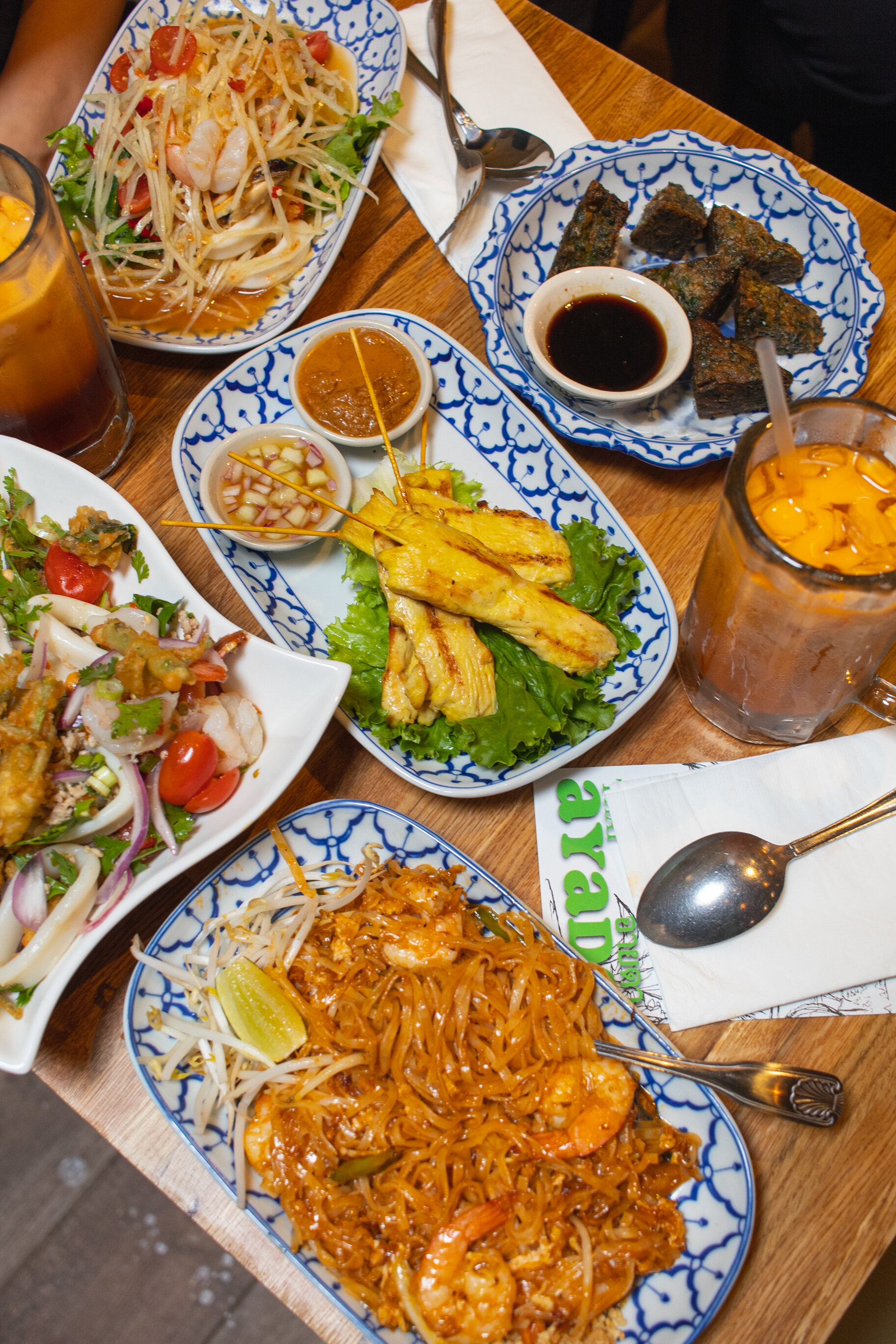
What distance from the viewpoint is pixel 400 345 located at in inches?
99.3

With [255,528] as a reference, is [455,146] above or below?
above

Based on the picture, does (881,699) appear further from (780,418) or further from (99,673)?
(99,673)

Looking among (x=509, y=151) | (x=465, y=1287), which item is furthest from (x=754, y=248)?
(x=465, y=1287)

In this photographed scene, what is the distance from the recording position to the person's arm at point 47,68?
293cm

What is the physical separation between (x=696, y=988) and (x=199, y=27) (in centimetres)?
333

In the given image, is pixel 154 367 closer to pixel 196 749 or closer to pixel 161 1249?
pixel 196 749

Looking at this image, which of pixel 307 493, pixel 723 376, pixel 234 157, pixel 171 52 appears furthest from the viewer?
pixel 171 52

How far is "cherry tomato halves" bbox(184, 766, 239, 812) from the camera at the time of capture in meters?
1.99

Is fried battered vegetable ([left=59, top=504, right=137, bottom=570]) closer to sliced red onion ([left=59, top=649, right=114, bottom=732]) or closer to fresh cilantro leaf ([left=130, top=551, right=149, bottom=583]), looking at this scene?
fresh cilantro leaf ([left=130, top=551, right=149, bottom=583])

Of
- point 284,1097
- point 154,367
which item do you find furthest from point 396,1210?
point 154,367

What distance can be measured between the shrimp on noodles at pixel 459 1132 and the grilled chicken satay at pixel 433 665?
1.29ft

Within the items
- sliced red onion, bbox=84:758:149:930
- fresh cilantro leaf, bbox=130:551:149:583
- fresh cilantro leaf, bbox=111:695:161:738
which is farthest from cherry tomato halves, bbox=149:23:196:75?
sliced red onion, bbox=84:758:149:930

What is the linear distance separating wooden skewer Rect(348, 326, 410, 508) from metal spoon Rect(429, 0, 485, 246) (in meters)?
0.58

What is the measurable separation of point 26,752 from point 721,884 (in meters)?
1.58
